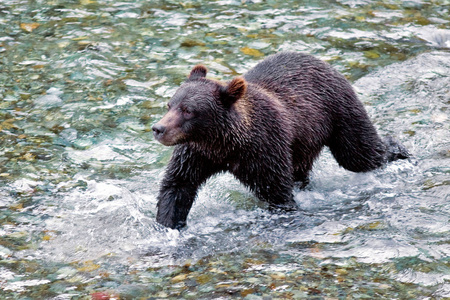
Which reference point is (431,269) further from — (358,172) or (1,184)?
(1,184)

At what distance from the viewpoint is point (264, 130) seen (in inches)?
304

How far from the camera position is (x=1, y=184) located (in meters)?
8.65

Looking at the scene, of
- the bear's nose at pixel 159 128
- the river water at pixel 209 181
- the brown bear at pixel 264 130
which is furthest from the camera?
the brown bear at pixel 264 130

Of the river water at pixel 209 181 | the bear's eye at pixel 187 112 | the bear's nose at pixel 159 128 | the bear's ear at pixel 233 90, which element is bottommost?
the river water at pixel 209 181

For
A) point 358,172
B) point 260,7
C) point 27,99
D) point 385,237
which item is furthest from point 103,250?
point 260,7

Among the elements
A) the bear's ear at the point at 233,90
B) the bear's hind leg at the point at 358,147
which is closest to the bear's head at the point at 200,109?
the bear's ear at the point at 233,90

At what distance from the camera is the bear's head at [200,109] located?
716cm

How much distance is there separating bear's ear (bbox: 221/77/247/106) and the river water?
5.14 feet

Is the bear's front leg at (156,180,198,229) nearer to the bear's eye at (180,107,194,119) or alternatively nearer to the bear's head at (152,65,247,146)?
the bear's head at (152,65,247,146)

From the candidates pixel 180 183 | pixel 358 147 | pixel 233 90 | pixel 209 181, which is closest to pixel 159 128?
pixel 233 90

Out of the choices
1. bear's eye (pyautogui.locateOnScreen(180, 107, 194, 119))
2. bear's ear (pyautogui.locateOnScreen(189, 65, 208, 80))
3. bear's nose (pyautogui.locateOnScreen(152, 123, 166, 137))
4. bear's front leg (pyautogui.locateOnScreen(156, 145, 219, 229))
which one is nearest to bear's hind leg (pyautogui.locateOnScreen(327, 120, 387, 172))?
bear's front leg (pyautogui.locateOnScreen(156, 145, 219, 229))

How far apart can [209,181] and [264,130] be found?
6.04 ft

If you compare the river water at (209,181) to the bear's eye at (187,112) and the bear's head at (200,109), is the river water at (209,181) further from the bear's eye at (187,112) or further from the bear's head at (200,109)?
the bear's eye at (187,112)

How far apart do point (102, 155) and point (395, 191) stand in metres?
4.01
